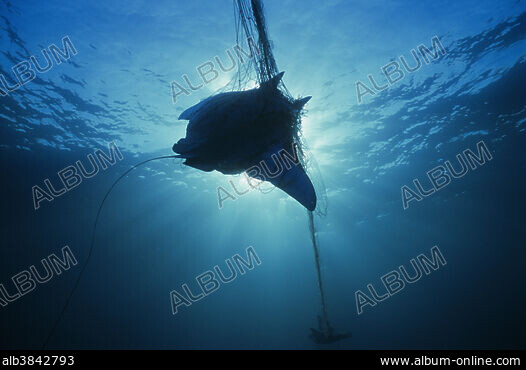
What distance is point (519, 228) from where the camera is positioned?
A: 32.3 metres

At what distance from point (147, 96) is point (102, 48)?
8.64ft

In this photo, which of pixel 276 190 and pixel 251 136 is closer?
pixel 251 136

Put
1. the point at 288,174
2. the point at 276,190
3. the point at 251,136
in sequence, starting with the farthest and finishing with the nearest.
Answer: the point at 276,190 < the point at 251,136 < the point at 288,174

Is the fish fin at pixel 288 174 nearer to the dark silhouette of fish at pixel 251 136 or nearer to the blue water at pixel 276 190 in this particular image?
the dark silhouette of fish at pixel 251 136

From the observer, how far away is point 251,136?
4430mm

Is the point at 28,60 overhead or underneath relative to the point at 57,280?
overhead

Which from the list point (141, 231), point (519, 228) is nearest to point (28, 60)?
point (141, 231)

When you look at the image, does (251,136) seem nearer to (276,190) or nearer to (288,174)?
(288,174)

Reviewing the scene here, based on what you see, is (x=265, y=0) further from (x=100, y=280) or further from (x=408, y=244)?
(x=408, y=244)

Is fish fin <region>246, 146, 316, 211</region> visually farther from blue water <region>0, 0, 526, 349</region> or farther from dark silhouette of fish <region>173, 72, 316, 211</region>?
blue water <region>0, 0, 526, 349</region>

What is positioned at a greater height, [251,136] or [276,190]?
[276,190]

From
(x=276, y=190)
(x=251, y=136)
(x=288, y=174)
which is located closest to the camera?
(x=288, y=174)

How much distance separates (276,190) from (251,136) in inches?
675

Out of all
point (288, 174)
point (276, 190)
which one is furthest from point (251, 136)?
point (276, 190)
